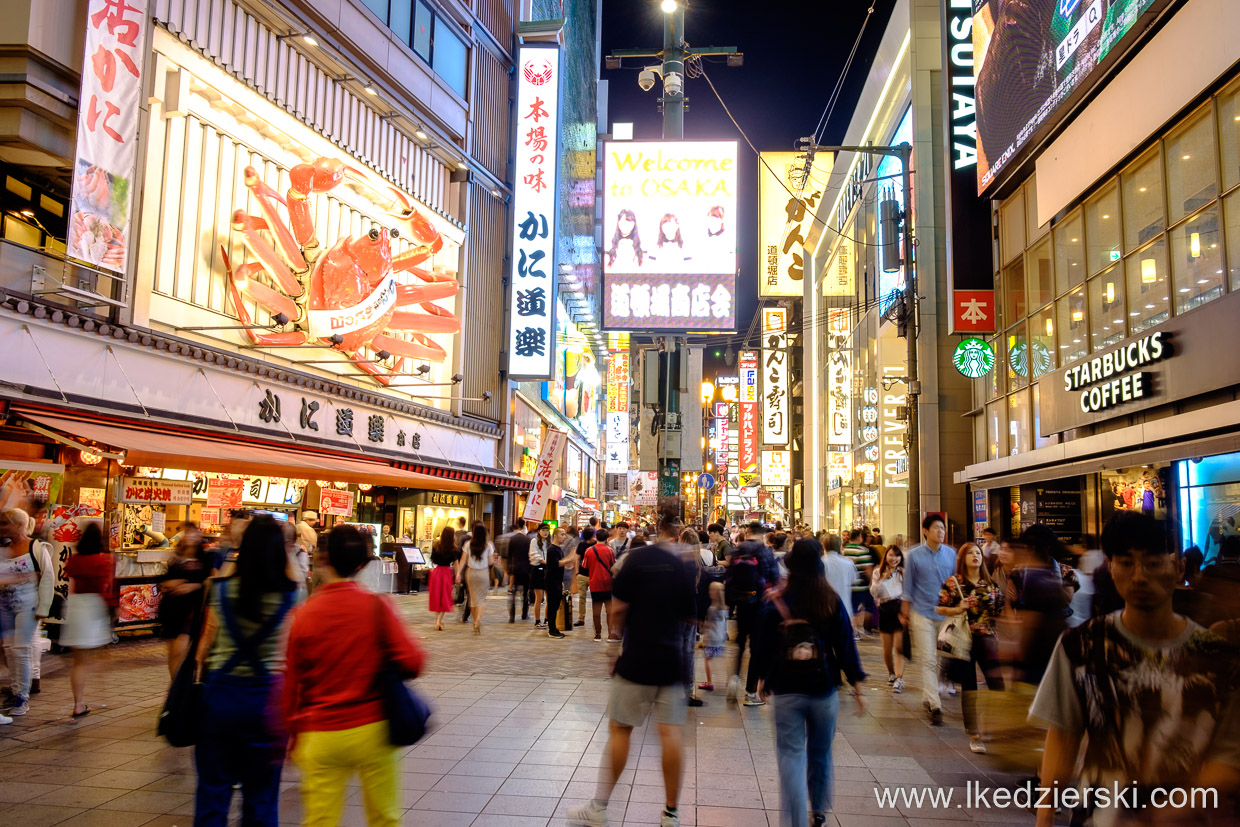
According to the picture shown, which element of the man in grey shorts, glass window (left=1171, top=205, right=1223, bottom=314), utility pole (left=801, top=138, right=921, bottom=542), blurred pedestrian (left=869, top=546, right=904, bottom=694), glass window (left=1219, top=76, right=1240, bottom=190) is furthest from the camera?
utility pole (left=801, top=138, right=921, bottom=542)

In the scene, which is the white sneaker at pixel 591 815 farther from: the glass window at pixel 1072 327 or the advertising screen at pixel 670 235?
the advertising screen at pixel 670 235

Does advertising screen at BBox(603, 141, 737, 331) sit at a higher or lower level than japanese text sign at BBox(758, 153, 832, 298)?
lower

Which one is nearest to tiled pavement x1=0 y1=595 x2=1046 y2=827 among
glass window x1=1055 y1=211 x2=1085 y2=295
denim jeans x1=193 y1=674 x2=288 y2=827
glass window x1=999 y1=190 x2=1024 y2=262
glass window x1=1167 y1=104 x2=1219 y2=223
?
denim jeans x1=193 y1=674 x2=288 y2=827

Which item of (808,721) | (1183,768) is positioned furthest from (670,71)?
(1183,768)

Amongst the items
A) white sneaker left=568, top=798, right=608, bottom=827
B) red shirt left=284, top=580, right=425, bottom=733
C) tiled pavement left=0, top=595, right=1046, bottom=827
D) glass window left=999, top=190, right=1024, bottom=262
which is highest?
glass window left=999, top=190, right=1024, bottom=262

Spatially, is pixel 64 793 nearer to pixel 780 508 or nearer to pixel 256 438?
pixel 256 438

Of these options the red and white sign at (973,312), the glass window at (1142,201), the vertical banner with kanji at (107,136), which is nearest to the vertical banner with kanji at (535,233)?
the red and white sign at (973,312)

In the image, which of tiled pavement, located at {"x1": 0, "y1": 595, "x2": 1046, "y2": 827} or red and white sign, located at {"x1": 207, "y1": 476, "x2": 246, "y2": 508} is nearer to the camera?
tiled pavement, located at {"x1": 0, "y1": 595, "x2": 1046, "y2": 827}

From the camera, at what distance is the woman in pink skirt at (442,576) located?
50.2 feet

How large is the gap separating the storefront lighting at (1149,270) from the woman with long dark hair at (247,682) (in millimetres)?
13284

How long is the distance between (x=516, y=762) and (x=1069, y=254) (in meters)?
14.1

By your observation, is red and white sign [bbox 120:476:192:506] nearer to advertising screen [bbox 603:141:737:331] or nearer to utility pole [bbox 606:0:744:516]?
advertising screen [bbox 603:141:737:331]

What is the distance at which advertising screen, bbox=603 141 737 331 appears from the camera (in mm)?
21609

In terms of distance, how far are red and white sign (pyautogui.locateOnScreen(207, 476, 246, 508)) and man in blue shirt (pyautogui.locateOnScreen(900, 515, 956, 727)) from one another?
12.6m
